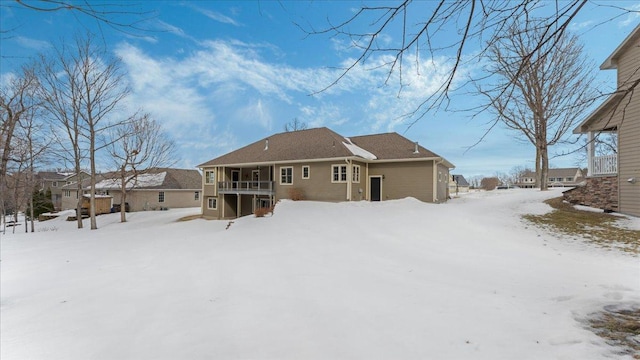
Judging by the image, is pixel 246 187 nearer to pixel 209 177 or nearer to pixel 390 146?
pixel 209 177

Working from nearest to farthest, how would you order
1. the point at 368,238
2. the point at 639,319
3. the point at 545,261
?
the point at 639,319
the point at 545,261
the point at 368,238

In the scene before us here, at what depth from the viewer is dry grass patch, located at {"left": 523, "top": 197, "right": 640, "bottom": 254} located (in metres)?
8.20

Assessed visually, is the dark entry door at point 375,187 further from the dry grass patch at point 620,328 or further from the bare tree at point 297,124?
the bare tree at point 297,124

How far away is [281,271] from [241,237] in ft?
16.1

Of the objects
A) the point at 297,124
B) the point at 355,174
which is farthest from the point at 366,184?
the point at 297,124

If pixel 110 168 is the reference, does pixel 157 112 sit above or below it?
above

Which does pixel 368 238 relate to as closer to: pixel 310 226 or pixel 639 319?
pixel 310 226

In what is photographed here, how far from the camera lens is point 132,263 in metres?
7.59

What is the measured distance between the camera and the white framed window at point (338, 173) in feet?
56.6

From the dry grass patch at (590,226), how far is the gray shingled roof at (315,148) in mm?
6690

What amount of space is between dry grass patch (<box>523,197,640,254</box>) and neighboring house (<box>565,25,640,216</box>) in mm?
908

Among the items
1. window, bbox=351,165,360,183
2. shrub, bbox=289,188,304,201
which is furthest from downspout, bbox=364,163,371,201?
shrub, bbox=289,188,304,201

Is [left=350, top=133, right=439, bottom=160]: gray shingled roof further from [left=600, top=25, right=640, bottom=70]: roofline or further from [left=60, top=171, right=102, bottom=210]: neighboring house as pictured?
[left=60, top=171, right=102, bottom=210]: neighboring house

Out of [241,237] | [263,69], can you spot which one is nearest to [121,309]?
[241,237]
